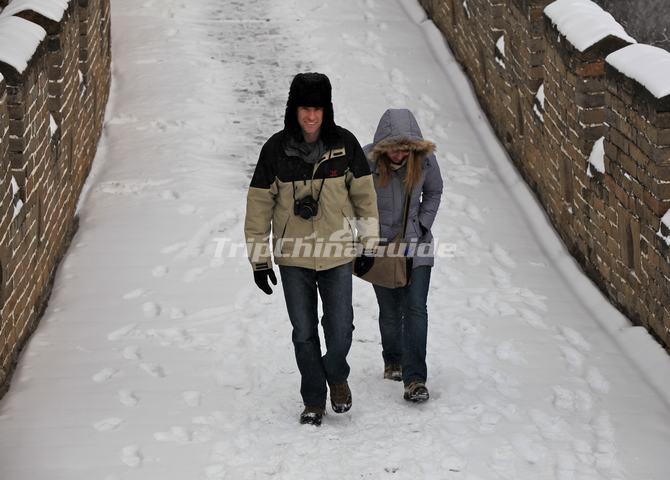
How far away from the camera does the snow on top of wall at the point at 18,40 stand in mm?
7270

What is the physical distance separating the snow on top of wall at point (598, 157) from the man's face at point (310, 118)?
8.57 ft

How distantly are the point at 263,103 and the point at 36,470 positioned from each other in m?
5.60

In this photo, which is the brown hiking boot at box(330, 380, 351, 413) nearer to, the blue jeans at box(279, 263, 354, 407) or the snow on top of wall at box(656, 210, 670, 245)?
the blue jeans at box(279, 263, 354, 407)

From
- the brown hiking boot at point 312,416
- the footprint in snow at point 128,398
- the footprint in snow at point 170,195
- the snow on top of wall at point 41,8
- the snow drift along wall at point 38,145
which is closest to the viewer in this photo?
the brown hiking boot at point 312,416

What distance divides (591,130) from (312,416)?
3.07 m

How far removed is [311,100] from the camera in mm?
5801

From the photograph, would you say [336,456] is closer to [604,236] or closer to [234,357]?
[234,357]

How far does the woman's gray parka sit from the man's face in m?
0.44

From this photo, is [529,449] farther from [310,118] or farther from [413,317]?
[310,118]

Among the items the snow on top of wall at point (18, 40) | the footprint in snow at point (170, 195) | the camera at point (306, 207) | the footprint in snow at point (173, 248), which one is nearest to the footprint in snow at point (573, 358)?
the camera at point (306, 207)

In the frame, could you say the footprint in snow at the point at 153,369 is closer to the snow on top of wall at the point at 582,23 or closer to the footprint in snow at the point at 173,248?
the footprint in snow at the point at 173,248

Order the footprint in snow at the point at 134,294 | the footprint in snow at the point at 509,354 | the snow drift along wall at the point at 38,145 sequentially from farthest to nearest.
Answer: the footprint in snow at the point at 134,294 → the footprint in snow at the point at 509,354 → the snow drift along wall at the point at 38,145

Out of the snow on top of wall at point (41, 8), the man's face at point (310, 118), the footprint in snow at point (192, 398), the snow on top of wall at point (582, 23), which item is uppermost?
the man's face at point (310, 118)

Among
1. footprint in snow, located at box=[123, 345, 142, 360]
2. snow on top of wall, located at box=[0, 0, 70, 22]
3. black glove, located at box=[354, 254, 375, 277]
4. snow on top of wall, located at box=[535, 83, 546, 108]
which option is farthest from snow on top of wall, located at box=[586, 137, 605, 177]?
snow on top of wall, located at box=[0, 0, 70, 22]
